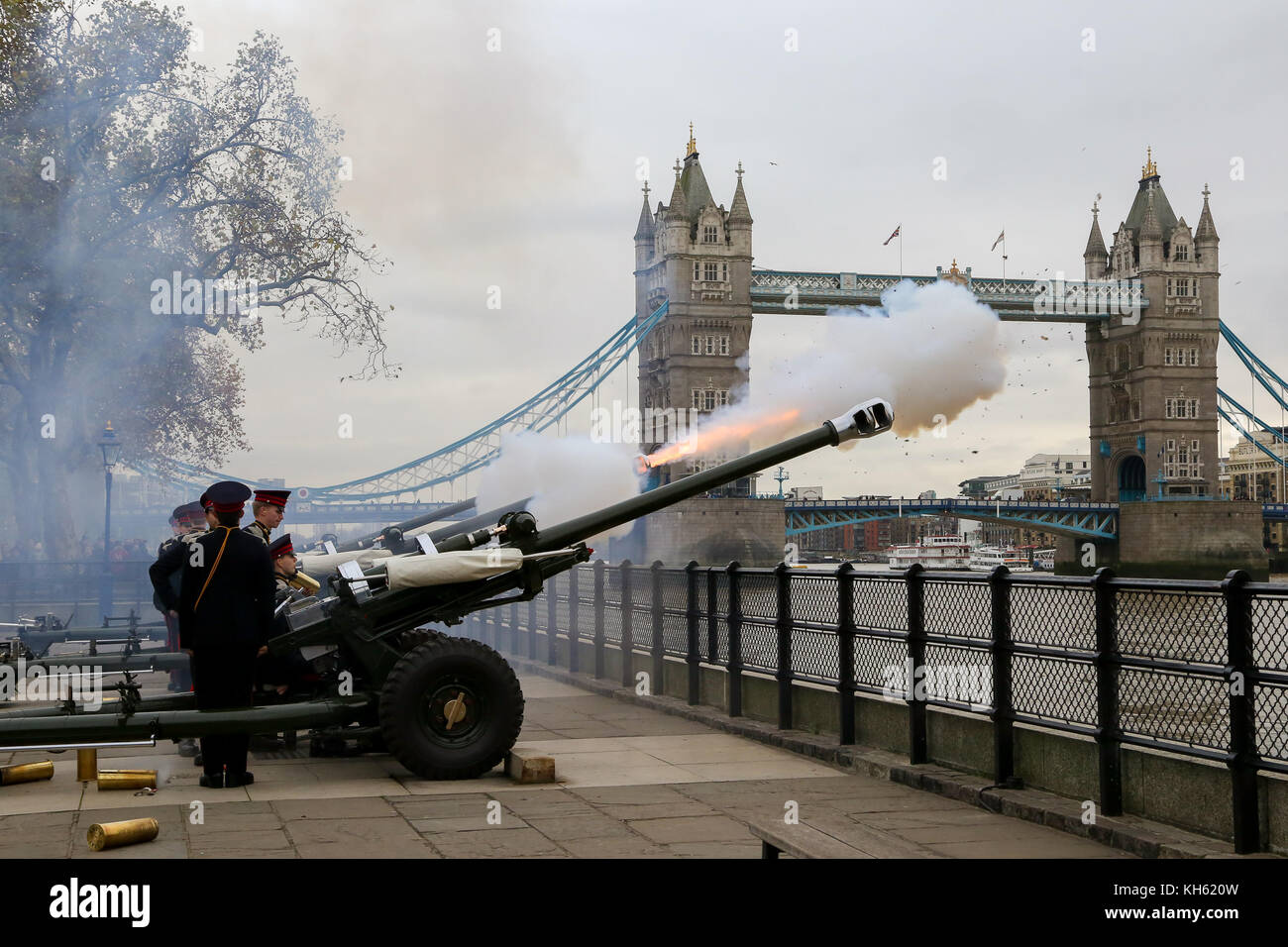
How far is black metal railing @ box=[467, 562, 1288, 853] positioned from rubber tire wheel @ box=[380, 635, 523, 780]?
240 cm

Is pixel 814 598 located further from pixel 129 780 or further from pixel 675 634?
pixel 129 780

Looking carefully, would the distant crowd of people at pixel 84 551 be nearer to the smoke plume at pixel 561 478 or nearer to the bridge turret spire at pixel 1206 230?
the smoke plume at pixel 561 478

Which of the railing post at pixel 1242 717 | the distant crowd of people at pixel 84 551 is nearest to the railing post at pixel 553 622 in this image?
the railing post at pixel 1242 717

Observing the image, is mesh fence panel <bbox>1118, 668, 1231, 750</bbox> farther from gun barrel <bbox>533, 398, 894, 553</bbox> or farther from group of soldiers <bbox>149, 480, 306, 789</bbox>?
group of soldiers <bbox>149, 480, 306, 789</bbox>

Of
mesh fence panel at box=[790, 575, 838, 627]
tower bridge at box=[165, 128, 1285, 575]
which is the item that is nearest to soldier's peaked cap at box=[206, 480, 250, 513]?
mesh fence panel at box=[790, 575, 838, 627]

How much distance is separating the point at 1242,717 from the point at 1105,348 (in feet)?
372

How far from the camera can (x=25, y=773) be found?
8641mm

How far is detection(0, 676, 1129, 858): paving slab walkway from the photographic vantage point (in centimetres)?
667

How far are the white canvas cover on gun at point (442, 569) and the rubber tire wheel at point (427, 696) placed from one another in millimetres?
370

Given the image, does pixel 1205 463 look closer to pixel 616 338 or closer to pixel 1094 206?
pixel 1094 206

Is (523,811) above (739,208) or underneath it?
underneath

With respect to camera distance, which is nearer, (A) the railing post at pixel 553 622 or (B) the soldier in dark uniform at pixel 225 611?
(B) the soldier in dark uniform at pixel 225 611

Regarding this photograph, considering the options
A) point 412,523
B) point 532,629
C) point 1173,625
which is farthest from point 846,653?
point 532,629

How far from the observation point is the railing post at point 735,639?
11.5m
